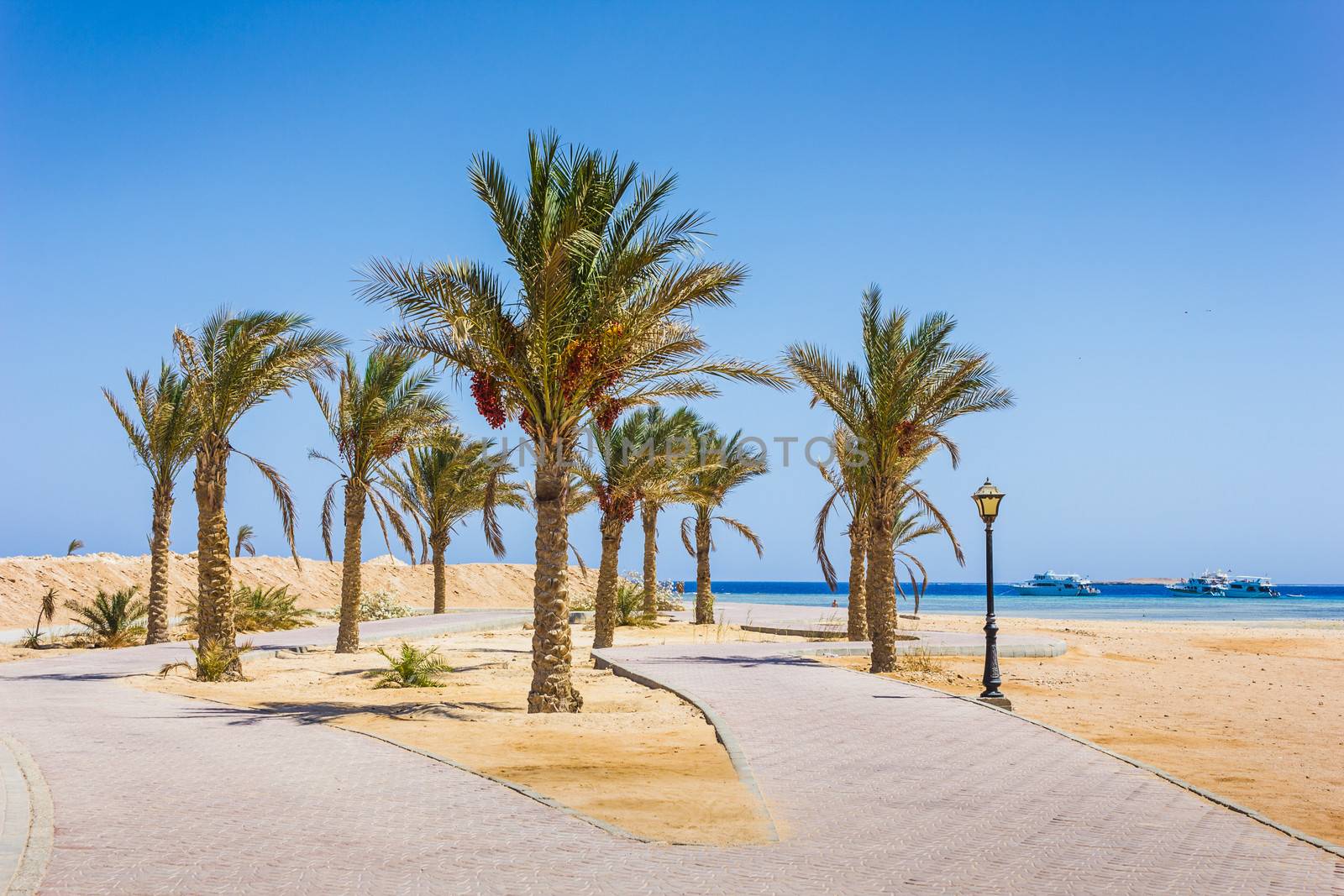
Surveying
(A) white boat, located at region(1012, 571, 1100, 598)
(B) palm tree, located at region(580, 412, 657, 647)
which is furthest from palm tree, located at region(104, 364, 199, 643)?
(A) white boat, located at region(1012, 571, 1100, 598)

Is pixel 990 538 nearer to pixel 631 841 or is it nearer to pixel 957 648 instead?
pixel 957 648

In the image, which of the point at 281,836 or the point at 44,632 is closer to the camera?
the point at 281,836

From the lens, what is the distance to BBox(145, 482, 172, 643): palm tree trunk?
854 inches

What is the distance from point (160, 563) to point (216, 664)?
7.72 m

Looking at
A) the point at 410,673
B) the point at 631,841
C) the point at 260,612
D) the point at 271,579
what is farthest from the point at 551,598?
the point at 271,579

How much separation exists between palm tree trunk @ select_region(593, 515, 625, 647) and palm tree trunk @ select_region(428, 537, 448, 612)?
14523 millimetres

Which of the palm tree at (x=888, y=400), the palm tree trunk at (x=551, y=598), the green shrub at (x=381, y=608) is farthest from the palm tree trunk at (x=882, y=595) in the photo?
the green shrub at (x=381, y=608)

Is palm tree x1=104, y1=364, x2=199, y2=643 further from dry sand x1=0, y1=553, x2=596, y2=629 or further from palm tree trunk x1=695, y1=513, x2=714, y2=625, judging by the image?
palm tree trunk x1=695, y1=513, x2=714, y2=625

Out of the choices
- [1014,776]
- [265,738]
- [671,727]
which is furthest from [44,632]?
[1014,776]

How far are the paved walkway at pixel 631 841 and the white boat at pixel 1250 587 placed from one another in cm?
10034

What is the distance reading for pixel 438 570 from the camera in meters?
34.9

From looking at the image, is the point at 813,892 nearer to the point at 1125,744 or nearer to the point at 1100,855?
the point at 1100,855

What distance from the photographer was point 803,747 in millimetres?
9453

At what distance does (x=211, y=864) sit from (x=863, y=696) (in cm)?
910
